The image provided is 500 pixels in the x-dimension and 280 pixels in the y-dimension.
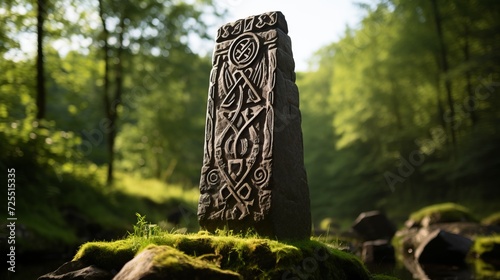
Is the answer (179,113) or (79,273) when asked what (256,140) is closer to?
(79,273)

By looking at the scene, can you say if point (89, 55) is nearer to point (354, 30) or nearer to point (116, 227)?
point (116, 227)

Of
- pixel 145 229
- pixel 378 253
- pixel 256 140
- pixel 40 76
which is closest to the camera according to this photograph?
pixel 145 229

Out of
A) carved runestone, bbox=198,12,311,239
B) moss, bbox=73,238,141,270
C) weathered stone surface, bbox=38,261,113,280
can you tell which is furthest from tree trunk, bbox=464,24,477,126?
weathered stone surface, bbox=38,261,113,280

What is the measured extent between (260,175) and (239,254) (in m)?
1.13

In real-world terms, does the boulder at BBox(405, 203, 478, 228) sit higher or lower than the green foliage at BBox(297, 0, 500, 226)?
lower

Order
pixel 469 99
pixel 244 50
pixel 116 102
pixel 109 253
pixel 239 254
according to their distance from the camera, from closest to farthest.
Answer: pixel 239 254 → pixel 109 253 → pixel 244 50 → pixel 116 102 → pixel 469 99

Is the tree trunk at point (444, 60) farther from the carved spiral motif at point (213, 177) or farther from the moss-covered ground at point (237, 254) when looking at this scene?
the moss-covered ground at point (237, 254)

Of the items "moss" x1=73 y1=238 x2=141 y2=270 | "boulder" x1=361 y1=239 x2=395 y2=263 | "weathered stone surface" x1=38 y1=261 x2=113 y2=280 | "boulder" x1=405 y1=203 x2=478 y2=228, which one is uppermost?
"moss" x1=73 y1=238 x2=141 y2=270

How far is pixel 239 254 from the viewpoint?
411 cm

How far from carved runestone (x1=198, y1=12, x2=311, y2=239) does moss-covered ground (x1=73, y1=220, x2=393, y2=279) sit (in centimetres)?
57

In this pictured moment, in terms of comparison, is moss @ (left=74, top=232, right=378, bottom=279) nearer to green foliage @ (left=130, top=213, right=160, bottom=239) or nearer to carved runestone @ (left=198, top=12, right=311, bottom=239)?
green foliage @ (left=130, top=213, right=160, bottom=239)

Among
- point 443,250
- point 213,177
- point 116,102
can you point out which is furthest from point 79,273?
point 116,102

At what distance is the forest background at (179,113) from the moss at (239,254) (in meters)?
4.61

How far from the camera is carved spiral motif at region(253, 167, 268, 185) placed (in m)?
4.90
